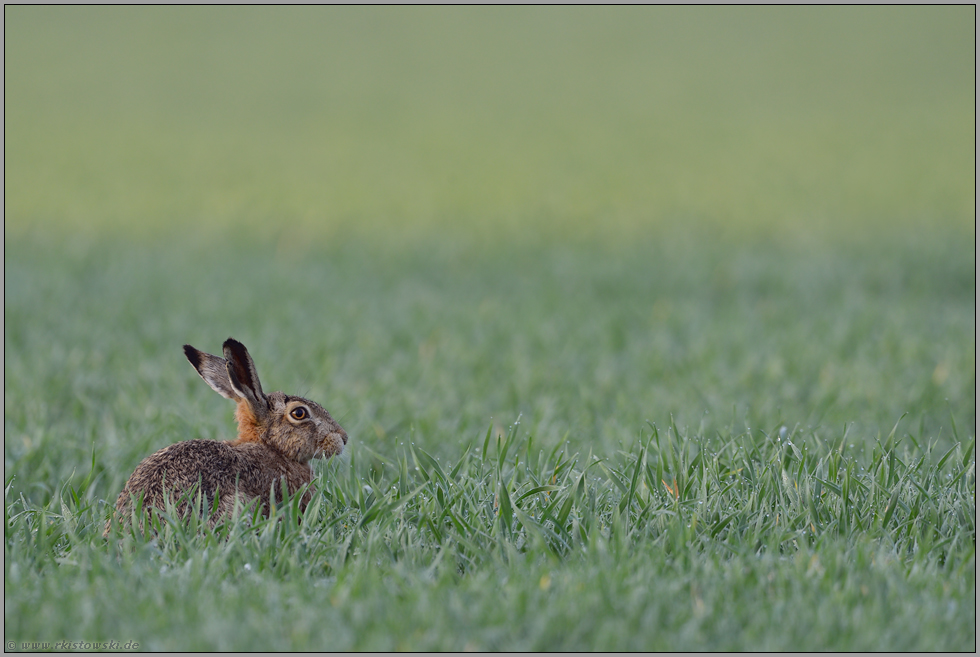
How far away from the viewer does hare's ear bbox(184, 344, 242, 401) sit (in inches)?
127

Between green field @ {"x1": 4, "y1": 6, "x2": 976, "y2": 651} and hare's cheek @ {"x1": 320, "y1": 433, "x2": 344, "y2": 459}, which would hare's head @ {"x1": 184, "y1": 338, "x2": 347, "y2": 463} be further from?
green field @ {"x1": 4, "y1": 6, "x2": 976, "y2": 651}

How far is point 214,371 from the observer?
3.29m

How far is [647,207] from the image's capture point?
1202 centimetres

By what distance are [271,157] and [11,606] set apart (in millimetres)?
12567

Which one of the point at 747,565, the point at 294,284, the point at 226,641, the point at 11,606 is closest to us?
the point at 226,641

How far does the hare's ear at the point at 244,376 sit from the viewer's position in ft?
10.1

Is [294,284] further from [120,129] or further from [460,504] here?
[120,129]

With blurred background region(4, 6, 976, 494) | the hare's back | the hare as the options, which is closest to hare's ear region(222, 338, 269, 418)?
the hare

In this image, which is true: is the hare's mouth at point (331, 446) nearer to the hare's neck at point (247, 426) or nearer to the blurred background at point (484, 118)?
the hare's neck at point (247, 426)

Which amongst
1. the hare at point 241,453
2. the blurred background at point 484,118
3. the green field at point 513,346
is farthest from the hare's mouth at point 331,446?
the blurred background at point 484,118

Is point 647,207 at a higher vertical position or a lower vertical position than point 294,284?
higher

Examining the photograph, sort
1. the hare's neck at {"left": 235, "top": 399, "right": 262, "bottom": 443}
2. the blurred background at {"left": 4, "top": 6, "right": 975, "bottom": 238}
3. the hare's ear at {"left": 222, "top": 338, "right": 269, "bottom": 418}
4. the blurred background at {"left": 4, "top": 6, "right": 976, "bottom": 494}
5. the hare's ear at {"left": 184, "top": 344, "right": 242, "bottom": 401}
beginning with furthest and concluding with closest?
the blurred background at {"left": 4, "top": 6, "right": 975, "bottom": 238}
the blurred background at {"left": 4, "top": 6, "right": 976, "bottom": 494}
the hare's neck at {"left": 235, "top": 399, "right": 262, "bottom": 443}
the hare's ear at {"left": 184, "top": 344, "right": 242, "bottom": 401}
the hare's ear at {"left": 222, "top": 338, "right": 269, "bottom": 418}

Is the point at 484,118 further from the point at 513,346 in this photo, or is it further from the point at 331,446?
the point at 331,446

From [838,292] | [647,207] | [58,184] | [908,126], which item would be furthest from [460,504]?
[908,126]
